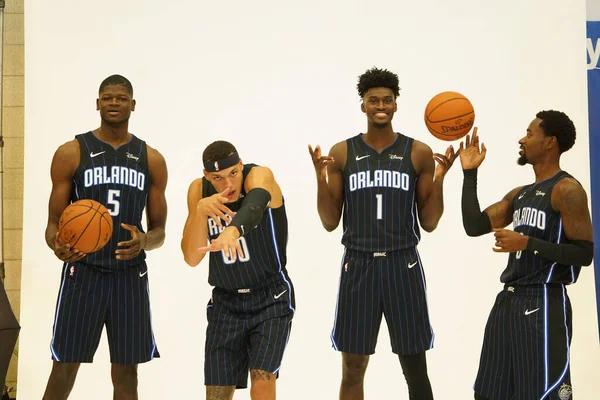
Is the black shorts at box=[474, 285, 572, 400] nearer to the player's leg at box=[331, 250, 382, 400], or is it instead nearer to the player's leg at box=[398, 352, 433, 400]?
the player's leg at box=[398, 352, 433, 400]

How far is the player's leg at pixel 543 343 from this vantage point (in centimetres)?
385

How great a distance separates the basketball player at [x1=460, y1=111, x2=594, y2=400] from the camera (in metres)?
3.87

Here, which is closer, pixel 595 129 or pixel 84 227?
pixel 84 227

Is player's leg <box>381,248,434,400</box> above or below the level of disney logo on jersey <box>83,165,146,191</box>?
below

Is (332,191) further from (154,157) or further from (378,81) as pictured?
(154,157)

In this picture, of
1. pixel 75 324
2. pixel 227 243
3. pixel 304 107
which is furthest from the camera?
pixel 304 107

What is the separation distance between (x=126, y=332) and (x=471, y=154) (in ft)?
7.09

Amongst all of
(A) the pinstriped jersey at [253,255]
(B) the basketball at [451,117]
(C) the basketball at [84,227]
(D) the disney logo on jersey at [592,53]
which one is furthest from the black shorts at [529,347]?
(D) the disney logo on jersey at [592,53]

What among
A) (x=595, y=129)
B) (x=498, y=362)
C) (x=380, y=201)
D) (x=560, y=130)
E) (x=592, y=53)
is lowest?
(x=498, y=362)

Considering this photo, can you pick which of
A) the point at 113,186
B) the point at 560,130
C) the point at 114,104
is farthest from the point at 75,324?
the point at 560,130

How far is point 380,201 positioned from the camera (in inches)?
176

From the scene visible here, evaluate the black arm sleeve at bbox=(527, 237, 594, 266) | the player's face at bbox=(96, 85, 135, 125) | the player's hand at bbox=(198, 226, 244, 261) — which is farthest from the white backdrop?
the player's hand at bbox=(198, 226, 244, 261)

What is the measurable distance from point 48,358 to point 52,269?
2.20 ft

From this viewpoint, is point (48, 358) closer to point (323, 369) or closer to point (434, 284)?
point (323, 369)
